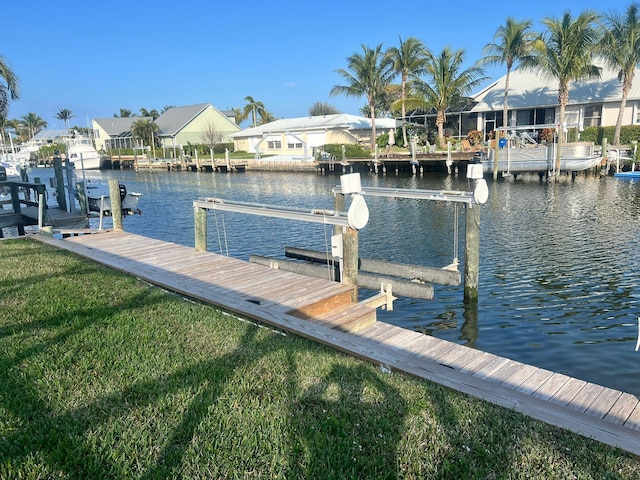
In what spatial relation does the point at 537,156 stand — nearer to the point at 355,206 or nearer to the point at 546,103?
the point at 546,103

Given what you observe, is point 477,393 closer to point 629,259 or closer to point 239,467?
point 239,467

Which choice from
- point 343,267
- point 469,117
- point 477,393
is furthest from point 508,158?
point 477,393

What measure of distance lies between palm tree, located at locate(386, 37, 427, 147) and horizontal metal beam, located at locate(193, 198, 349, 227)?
128 ft

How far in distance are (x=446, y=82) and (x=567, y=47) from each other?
477 inches

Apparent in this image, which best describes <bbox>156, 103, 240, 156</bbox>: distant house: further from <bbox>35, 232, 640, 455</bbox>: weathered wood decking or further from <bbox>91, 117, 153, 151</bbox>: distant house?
<bbox>35, 232, 640, 455</bbox>: weathered wood decking

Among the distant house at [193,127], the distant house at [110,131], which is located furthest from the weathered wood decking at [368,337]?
the distant house at [110,131]

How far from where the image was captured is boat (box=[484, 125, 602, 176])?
103 feet

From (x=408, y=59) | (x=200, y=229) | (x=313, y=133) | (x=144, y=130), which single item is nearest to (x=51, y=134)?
(x=144, y=130)

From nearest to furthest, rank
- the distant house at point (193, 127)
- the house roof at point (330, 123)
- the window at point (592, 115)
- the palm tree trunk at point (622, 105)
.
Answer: the palm tree trunk at point (622, 105) < the window at point (592, 115) < the house roof at point (330, 123) < the distant house at point (193, 127)

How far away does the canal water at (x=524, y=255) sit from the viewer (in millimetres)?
8273

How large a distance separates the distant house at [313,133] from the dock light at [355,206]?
43597mm

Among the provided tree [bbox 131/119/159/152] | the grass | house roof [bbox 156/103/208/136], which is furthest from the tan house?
tree [bbox 131/119/159/152]

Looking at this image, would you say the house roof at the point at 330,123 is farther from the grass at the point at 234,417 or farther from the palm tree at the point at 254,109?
the grass at the point at 234,417

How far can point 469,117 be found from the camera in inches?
1875
